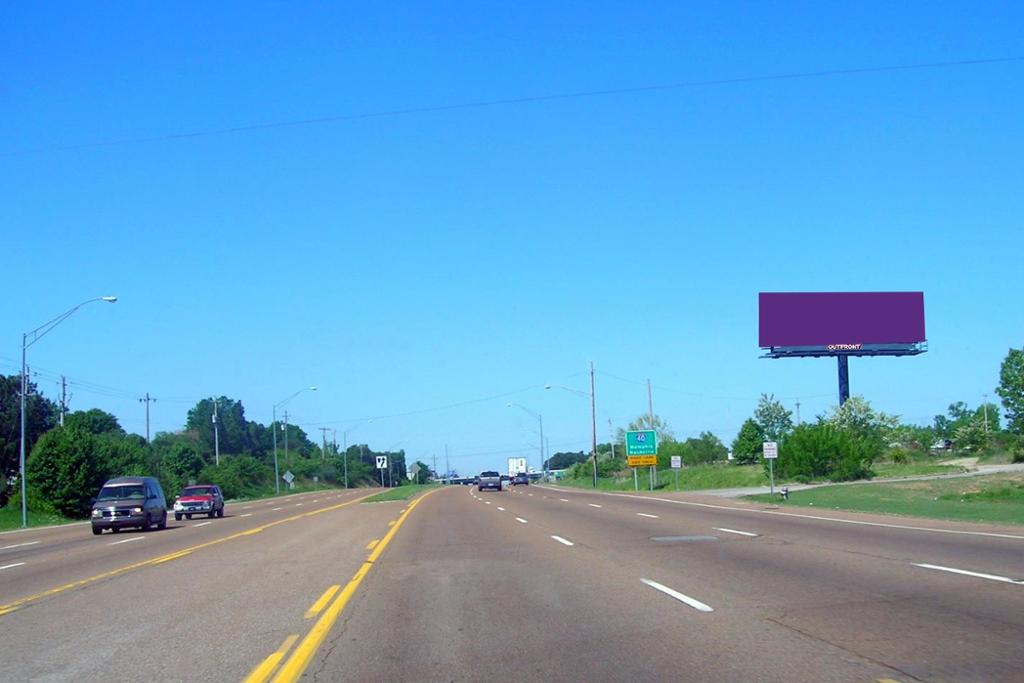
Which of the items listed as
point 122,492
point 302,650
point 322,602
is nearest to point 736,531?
point 322,602

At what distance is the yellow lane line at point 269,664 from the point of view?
933 cm

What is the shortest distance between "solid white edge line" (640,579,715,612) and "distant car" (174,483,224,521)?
40273 mm

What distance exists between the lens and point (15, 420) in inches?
3511

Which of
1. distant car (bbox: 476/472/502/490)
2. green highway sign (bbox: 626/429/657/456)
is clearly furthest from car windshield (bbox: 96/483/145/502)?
distant car (bbox: 476/472/502/490)

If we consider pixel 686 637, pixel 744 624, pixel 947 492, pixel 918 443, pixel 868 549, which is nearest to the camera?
pixel 686 637

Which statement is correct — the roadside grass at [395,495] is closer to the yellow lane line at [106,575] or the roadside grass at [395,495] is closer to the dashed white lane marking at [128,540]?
the dashed white lane marking at [128,540]

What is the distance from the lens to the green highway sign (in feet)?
253

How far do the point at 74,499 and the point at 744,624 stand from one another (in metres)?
57.0

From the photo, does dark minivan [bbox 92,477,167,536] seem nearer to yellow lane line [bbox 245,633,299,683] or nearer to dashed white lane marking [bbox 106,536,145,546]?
dashed white lane marking [bbox 106,536,145,546]

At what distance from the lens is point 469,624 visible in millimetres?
12203

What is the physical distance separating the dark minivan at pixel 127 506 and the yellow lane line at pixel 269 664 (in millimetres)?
28518

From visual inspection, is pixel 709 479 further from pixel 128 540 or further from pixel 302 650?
pixel 302 650

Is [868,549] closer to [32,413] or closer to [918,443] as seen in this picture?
[32,413]

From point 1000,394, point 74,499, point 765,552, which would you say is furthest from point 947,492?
point 1000,394
